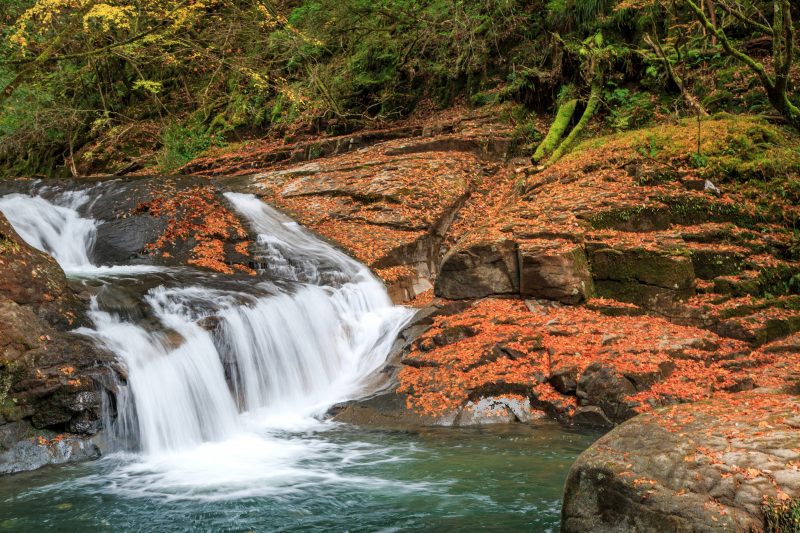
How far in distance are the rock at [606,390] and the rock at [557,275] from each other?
1.82 meters

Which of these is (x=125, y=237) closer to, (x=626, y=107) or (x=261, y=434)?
(x=261, y=434)

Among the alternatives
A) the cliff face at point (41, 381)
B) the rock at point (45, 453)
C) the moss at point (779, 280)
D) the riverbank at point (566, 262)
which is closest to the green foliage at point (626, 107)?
the riverbank at point (566, 262)

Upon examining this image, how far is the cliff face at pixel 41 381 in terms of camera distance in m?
6.07

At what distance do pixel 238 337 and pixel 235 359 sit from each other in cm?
34

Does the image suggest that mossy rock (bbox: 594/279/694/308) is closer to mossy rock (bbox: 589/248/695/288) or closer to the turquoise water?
mossy rock (bbox: 589/248/695/288)

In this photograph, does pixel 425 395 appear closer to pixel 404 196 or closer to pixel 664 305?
pixel 664 305

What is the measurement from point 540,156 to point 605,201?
3863 millimetres

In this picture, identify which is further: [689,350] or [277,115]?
[277,115]

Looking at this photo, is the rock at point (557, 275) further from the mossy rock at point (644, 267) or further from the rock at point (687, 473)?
the rock at point (687, 473)

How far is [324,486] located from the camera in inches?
221

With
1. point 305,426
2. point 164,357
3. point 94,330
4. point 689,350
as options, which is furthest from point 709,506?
point 94,330

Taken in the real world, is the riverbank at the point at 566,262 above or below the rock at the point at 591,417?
above

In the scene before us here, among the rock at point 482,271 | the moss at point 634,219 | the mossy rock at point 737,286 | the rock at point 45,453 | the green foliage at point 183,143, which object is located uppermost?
the green foliage at point 183,143

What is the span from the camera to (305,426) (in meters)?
7.59
